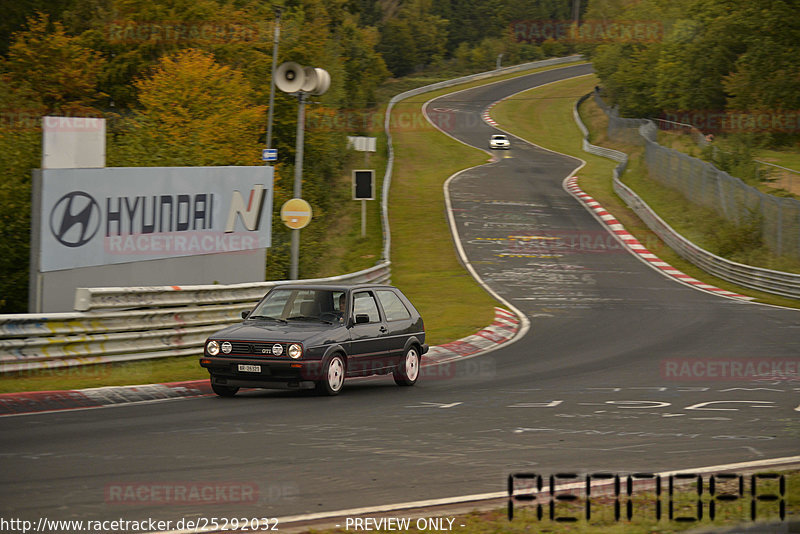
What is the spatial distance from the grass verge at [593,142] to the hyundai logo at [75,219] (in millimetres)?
21160

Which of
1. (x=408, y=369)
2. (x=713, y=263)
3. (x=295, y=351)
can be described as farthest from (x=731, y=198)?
(x=295, y=351)

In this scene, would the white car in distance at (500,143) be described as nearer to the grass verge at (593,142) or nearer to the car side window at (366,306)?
the grass verge at (593,142)

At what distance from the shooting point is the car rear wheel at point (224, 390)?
13.0 meters

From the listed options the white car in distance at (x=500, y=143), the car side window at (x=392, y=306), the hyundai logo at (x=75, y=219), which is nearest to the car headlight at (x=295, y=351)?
the car side window at (x=392, y=306)

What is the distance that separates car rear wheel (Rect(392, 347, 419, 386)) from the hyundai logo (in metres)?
5.63

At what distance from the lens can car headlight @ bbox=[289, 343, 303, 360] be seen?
1255cm

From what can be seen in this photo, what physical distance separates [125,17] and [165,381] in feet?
157

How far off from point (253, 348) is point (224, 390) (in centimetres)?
89

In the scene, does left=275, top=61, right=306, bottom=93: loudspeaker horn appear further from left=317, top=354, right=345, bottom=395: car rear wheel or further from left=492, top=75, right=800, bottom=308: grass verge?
left=492, top=75, right=800, bottom=308: grass verge

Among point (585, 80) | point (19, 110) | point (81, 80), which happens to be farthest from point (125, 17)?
point (585, 80)

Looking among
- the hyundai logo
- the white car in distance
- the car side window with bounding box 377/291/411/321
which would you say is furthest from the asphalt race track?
the white car in distance

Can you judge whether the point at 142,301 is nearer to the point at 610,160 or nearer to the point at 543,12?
the point at 610,160

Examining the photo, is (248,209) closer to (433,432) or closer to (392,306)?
(392,306)

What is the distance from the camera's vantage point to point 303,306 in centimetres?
1388
